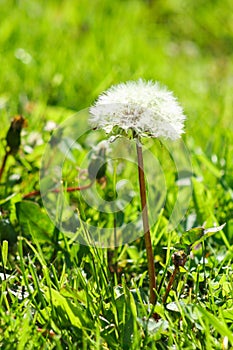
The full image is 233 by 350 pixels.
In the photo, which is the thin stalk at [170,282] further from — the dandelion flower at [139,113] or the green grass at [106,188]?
the dandelion flower at [139,113]

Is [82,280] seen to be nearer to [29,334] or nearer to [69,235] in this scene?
[29,334]

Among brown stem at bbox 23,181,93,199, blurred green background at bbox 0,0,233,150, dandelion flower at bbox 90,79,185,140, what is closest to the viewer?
dandelion flower at bbox 90,79,185,140

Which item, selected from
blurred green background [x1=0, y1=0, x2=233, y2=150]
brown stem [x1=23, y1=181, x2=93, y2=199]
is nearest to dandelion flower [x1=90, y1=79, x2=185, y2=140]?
brown stem [x1=23, y1=181, x2=93, y2=199]

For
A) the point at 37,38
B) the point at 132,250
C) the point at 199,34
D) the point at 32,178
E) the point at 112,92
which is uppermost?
the point at 199,34

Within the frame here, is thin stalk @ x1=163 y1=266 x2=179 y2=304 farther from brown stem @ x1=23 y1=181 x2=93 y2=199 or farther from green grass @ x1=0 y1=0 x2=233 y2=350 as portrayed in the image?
brown stem @ x1=23 y1=181 x2=93 y2=199

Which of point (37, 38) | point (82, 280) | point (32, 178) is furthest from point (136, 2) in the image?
point (82, 280)

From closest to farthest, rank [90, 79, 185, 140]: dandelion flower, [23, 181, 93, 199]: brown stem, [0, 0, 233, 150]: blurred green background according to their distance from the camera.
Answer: [90, 79, 185, 140]: dandelion flower → [23, 181, 93, 199]: brown stem → [0, 0, 233, 150]: blurred green background
